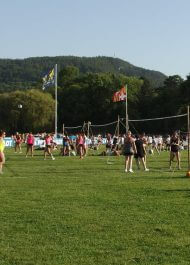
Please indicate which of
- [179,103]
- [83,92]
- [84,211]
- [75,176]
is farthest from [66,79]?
[84,211]

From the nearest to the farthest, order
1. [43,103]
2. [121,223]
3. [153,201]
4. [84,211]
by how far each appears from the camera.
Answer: [121,223]
[84,211]
[153,201]
[43,103]

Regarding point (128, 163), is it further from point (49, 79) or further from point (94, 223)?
point (49, 79)

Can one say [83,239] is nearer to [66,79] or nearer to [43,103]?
[43,103]

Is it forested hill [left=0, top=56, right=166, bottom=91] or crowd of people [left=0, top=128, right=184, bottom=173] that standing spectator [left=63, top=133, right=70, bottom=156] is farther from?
forested hill [left=0, top=56, right=166, bottom=91]

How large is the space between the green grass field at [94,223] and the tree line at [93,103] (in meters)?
80.2

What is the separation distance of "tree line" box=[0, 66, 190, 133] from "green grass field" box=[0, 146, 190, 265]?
8017cm

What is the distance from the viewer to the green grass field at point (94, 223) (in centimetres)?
770

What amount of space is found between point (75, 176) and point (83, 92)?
3728 inches

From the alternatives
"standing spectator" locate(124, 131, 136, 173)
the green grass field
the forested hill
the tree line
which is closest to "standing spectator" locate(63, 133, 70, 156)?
"standing spectator" locate(124, 131, 136, 173)

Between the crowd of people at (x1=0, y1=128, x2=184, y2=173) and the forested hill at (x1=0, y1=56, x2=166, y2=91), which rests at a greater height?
the forested hill at (x1=0, y1=56, x2=166, y2=91)

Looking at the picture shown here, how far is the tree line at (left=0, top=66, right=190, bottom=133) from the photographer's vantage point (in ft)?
329

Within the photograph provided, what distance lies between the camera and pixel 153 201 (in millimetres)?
12789

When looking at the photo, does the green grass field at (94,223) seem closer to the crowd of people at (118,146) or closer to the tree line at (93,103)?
the crowd of people at (118,146)

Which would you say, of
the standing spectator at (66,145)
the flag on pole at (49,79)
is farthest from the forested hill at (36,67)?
the standing spectator at (66,145)
